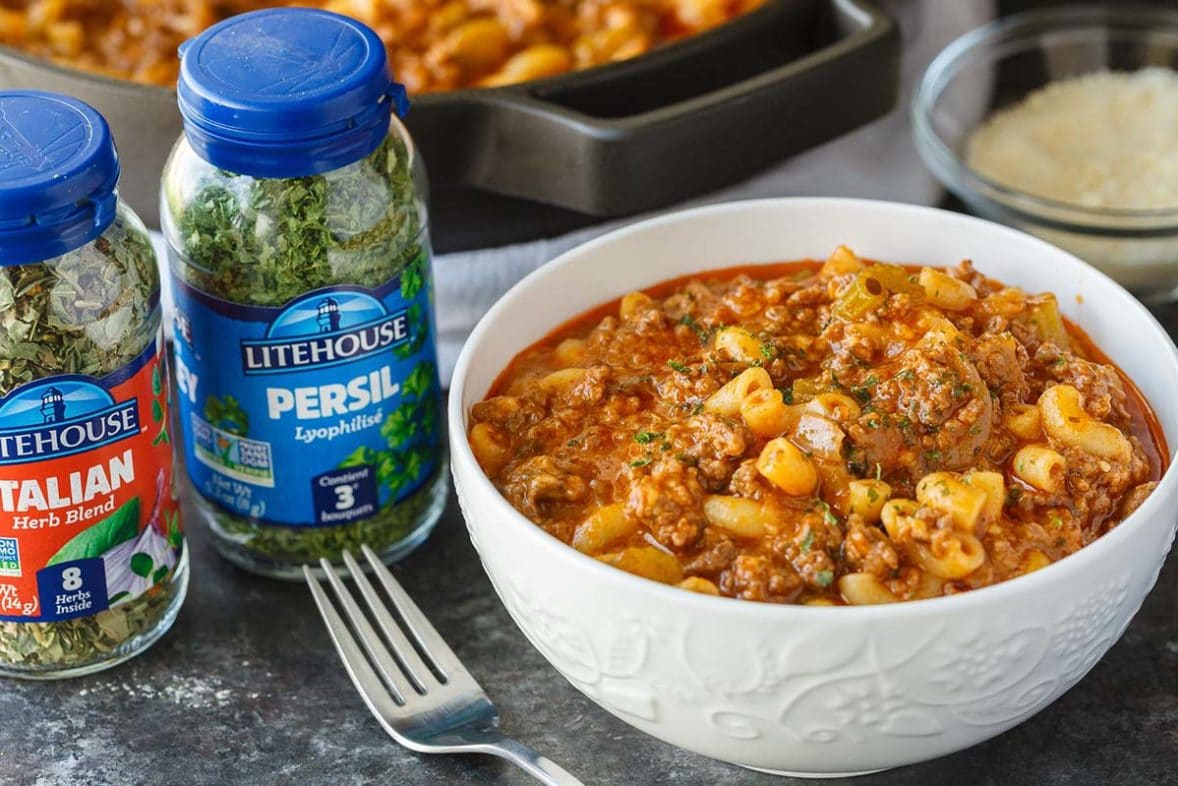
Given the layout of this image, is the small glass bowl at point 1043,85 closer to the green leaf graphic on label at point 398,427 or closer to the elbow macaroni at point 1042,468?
the elbow macaroni at point 1042,468

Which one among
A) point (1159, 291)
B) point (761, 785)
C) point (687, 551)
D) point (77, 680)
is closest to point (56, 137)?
point (77, 680)

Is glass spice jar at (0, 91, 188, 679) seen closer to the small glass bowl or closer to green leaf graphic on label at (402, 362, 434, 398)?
green leaf graphic on label at (402, 362, 434, 398)

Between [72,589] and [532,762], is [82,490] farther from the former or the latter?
[532,762]

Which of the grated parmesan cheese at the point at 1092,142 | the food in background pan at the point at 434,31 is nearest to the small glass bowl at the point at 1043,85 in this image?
the grated parmesan cheese at the point at 1092,142

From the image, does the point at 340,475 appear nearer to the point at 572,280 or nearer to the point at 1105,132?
the point at 572,280

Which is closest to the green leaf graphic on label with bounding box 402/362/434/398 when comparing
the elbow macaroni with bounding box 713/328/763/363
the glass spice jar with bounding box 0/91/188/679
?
the glass spice jar with bounding box 0/91/188/679
